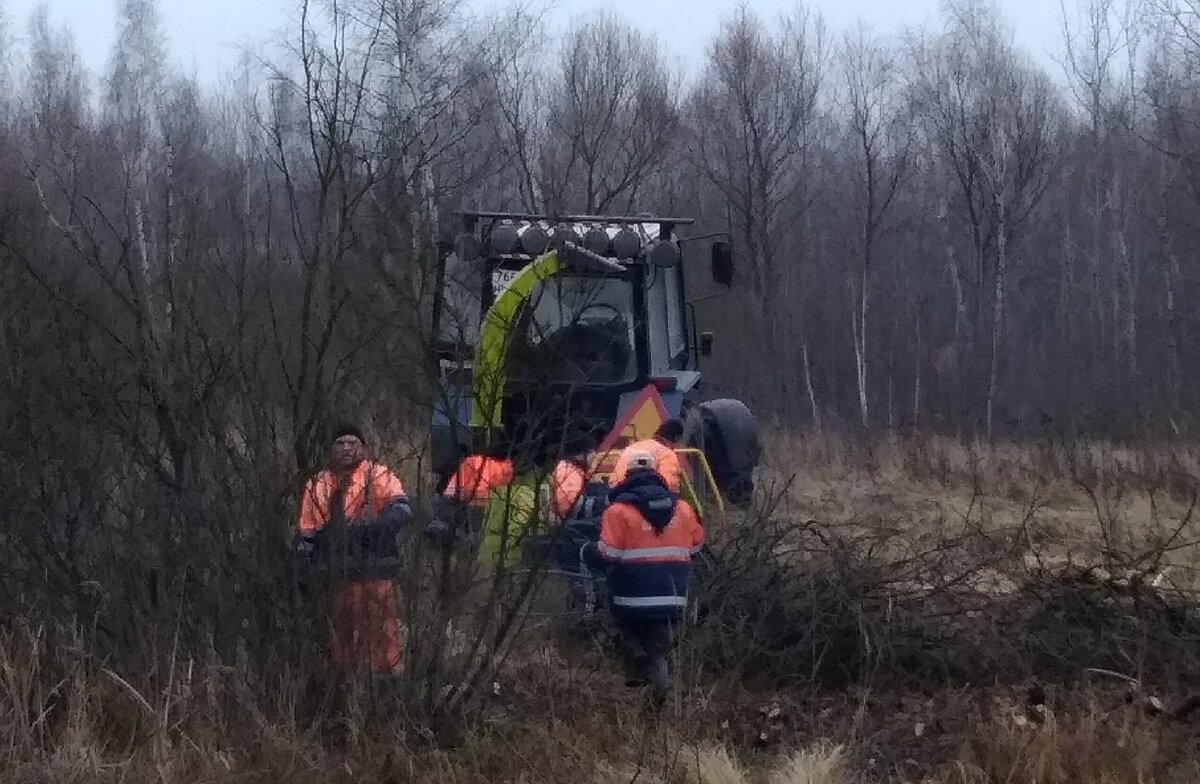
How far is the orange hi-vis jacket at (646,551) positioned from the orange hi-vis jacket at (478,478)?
45.2 inches

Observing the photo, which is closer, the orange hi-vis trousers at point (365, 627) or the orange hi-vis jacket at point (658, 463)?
the orange hi-vis trousers at point (365, 627)

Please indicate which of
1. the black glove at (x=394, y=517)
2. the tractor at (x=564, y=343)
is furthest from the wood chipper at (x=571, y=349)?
the black glove at (x=394, y=517)

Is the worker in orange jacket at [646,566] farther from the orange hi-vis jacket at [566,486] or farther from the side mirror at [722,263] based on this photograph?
the side mirror at [722,263]

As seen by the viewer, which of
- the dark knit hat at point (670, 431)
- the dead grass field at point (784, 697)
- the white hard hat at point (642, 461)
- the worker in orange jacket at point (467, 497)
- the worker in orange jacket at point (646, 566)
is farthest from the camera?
the dark knit hat at point (670, 431)

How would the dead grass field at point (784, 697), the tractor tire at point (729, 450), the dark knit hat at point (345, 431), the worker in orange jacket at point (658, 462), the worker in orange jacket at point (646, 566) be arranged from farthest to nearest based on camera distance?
the tractor tire at point (729, 450), the worker in orange jacket at point (658, 462), the worker in orange jacket at point (646, 566), the dark knit hat at point (345, 431), the dead grass field at point (784, 697)

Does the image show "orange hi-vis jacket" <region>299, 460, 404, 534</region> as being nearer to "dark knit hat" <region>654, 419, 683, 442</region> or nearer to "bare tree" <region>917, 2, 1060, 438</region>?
"dark knit hat" <region>654, 419, 683, 442</region>

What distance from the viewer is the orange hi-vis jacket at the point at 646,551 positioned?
613 cm

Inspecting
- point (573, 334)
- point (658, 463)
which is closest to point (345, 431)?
point (573, 334)

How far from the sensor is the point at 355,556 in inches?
197

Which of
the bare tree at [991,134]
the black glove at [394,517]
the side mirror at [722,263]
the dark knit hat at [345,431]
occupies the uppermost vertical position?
the bare tree at [991,134]

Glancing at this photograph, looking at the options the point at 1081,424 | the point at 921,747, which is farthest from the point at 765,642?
the point at 1081,424

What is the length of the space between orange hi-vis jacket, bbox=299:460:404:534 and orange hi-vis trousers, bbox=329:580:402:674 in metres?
0.25

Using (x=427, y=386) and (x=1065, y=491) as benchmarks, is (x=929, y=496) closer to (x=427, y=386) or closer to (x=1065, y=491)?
(x=1065, y=491)

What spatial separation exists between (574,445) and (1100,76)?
25602 millimetres
